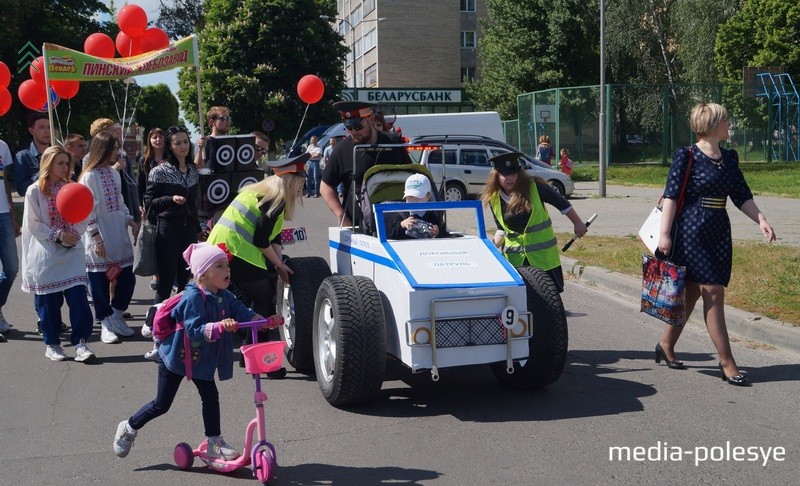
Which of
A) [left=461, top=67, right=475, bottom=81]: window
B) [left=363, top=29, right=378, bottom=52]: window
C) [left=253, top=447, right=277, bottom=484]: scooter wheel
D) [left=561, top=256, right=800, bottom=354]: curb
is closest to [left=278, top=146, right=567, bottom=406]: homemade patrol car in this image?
[left=253, top=447, right=277, bottom=484]: scooter wheel

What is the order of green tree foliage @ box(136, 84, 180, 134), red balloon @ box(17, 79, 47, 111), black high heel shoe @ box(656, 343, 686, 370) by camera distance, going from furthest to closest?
green tree foliage @ box(136, 84, 180, 134), red balloon @ box(17, 79, 47, 111), black high heel shoe @ box(656, 343, 686, 370)

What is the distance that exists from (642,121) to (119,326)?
27.6 meters

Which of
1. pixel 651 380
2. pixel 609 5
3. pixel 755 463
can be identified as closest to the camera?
pixel 755 463

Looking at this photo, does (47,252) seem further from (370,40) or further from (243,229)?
(370,40)

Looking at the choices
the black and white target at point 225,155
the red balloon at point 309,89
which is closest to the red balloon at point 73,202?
the black and white target at point 225,155

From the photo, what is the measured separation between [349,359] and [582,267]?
669 cm

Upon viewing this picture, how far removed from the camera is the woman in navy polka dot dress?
6547 millimetres

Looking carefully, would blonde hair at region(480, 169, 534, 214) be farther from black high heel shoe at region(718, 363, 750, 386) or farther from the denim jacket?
the denim jacket

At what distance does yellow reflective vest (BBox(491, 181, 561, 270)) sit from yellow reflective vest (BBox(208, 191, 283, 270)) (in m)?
1.91

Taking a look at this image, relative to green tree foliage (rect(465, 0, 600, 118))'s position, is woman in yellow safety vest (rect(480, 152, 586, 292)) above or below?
below

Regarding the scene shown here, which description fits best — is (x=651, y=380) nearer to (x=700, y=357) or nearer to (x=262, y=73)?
(x=700, y=357)

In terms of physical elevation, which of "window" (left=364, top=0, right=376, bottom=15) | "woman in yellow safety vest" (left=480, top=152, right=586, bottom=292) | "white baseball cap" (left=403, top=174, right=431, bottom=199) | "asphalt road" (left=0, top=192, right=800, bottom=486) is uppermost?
"window" (left=364, top=0, right=376, bottom=15)

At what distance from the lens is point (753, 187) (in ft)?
81.8

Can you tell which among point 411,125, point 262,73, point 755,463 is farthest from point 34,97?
point 262,73
